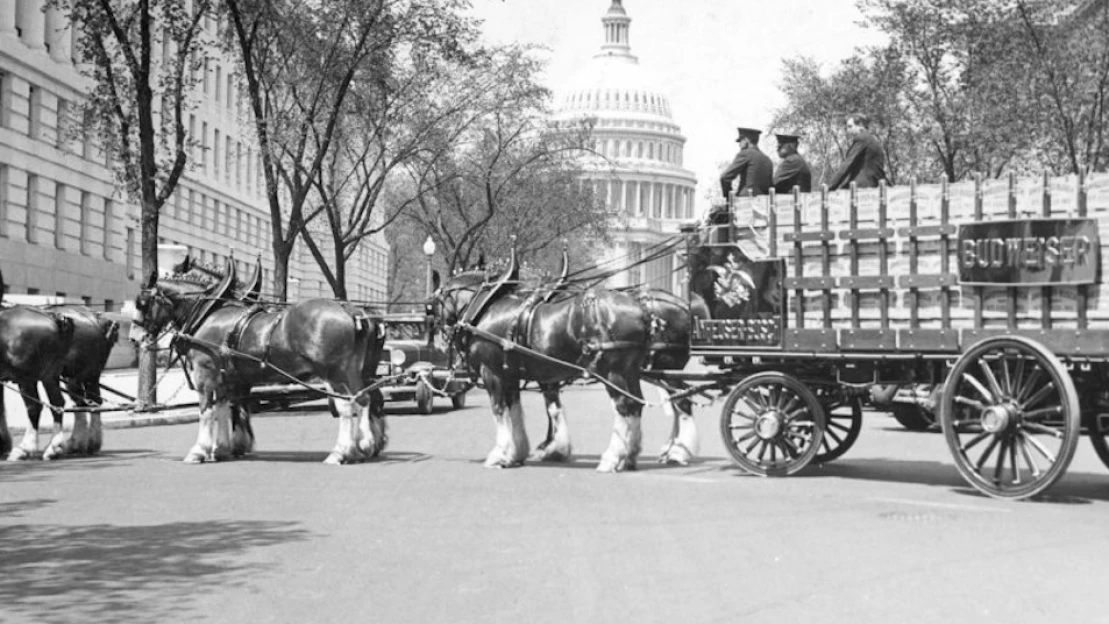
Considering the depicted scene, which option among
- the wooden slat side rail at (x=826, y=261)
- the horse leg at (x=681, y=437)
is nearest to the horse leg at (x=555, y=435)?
the horse leg at (x=681, y=437)

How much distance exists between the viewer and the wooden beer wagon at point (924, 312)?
1291 cm

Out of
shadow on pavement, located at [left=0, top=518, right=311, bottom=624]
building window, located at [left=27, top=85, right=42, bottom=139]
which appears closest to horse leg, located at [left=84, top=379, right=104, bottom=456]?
shadow on pavement, located at [left=0, top=518, right=311, bottom=624]

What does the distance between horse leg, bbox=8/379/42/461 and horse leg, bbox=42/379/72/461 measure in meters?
0.15

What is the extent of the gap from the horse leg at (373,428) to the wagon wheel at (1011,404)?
6.67 metres

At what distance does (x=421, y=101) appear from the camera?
122 ft

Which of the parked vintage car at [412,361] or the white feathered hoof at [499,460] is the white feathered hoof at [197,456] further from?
the white feathered hoof at [499,460]

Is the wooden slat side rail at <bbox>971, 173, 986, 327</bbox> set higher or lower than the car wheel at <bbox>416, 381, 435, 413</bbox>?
higher

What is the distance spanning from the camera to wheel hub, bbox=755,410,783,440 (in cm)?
1484

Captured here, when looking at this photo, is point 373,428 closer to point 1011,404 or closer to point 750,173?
point 750,173

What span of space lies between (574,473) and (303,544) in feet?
18.6

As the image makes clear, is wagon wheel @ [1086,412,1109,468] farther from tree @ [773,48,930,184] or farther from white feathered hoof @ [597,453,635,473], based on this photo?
tree @ [773,48,930,184]

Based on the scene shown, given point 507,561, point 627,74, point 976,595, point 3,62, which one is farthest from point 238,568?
point 627,74

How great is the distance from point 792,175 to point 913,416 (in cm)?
794

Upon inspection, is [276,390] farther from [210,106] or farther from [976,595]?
[210,106]
